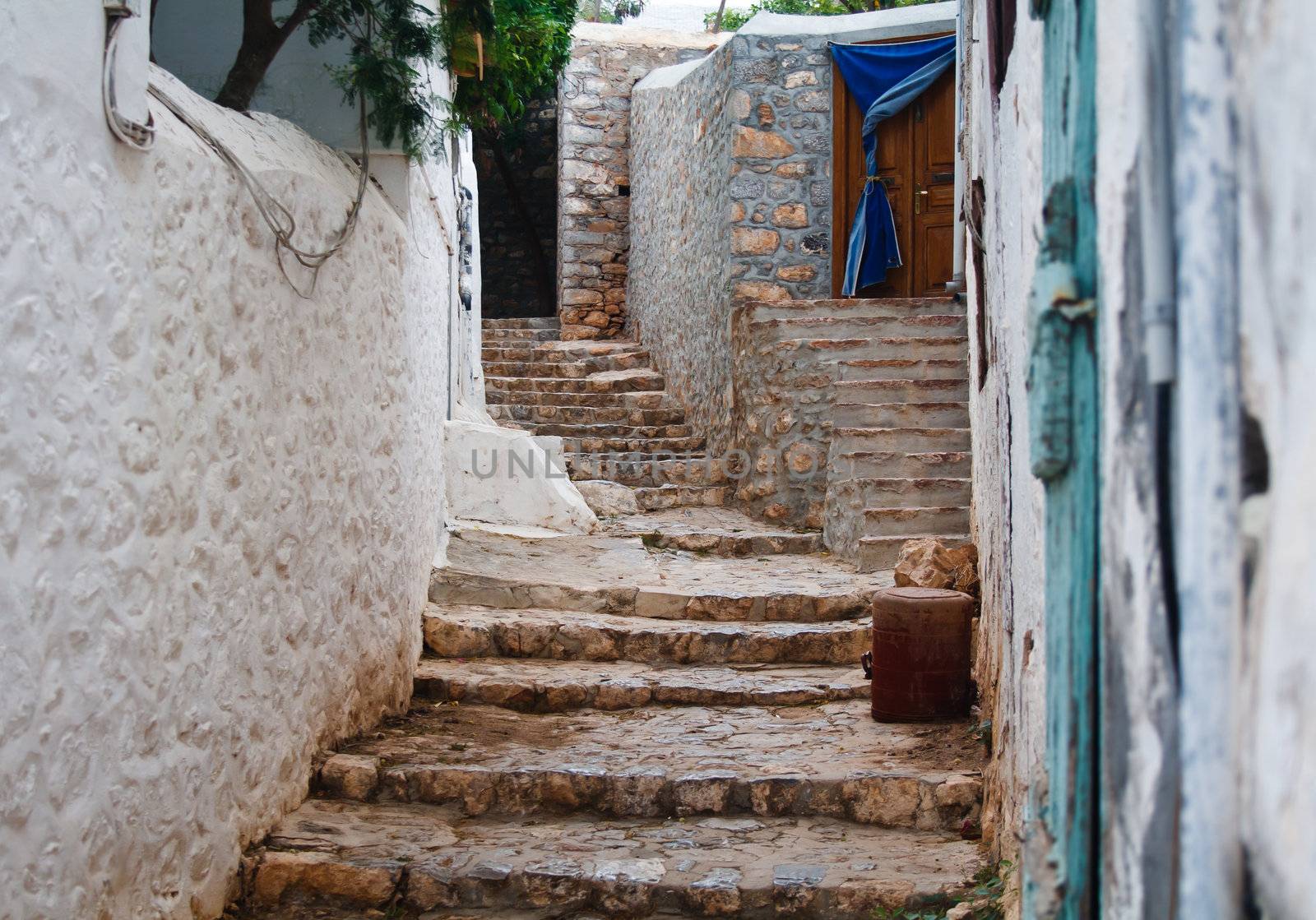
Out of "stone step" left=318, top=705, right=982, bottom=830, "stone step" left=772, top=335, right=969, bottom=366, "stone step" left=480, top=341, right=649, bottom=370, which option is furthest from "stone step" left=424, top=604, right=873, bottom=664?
"stone step" left=480, top=341, right=649, bottom=370

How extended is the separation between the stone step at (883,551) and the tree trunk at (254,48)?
3.59 m

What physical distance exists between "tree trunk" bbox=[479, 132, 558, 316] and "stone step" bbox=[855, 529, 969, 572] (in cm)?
898

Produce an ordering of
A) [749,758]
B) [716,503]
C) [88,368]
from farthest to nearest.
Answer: [716,503] → [749,758] → [88,368]

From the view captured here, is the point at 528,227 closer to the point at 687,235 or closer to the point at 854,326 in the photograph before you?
the point at 687,235

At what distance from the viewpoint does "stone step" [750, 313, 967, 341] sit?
24.8ft

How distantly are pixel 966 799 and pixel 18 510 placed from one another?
2.73 meters

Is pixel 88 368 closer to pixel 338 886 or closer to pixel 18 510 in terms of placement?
pixel 18 510

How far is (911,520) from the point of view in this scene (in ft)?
20.3

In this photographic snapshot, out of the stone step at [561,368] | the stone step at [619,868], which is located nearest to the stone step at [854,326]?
the stone step at [561,368]

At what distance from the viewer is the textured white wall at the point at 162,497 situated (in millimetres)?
2266

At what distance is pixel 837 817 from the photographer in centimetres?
380

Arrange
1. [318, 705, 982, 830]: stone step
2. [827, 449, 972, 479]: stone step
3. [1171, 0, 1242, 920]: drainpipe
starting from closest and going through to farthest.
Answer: [1171, 0, 1242, 920]: drainpipe, [318, 705, 982, 830]: stone step, [827, 449, 972, 479]: stone step

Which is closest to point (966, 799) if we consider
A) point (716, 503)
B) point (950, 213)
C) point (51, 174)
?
point (51, 174)

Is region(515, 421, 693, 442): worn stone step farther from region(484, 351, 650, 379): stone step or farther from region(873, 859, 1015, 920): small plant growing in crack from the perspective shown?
region(873, 859, 1015, 920): small plant growing in crack
